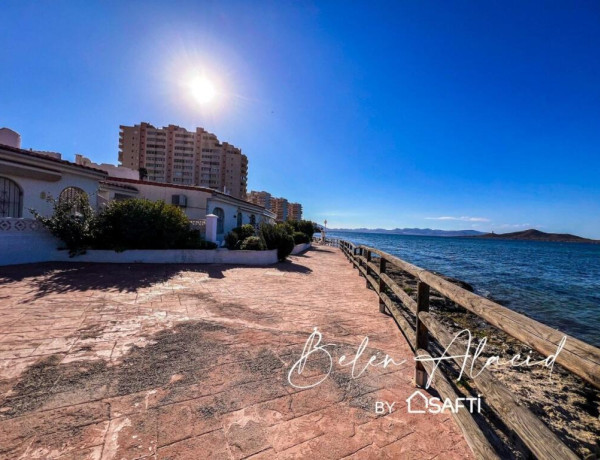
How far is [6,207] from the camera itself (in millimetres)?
9125

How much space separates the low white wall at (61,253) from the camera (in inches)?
319

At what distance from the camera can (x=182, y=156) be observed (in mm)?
76312

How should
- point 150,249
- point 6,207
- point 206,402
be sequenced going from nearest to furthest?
point 206,402, point 6,207, point 150,249

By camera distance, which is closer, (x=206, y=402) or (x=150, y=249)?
(x=206, y=402)

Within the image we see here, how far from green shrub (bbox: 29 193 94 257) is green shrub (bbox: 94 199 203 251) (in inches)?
13.0

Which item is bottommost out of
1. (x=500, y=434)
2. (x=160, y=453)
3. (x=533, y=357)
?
(x=533, y=357)

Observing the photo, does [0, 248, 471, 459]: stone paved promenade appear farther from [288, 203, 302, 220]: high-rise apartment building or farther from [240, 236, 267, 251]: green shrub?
[288, 203, 302, 220]: high-rise apartment building

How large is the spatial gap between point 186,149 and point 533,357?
8539 centimetres

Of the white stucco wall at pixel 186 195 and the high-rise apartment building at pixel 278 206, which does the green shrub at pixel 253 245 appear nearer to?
the white stucco wall at pixel 186 195

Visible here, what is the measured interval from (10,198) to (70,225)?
8.14 ft

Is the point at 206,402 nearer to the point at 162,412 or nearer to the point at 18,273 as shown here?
the point at 162,412

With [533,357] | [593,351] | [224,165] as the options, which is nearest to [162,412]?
[593,351]

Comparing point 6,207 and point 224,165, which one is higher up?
point 224,165

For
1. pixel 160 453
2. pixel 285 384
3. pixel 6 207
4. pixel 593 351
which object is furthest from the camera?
pixel 6 207
